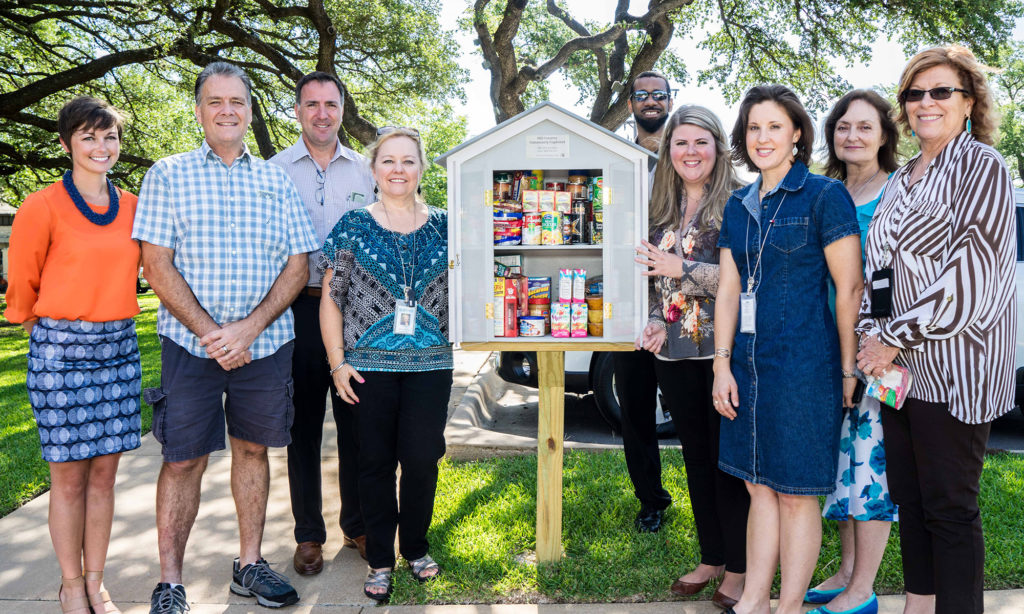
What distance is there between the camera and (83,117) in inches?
112

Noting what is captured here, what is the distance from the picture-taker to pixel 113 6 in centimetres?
1128

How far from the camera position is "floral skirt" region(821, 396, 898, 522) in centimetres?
269

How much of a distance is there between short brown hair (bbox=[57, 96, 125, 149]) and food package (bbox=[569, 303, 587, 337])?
2.02m

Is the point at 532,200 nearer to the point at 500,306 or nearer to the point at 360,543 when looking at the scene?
the point at 500,306

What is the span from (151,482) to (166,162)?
2.48 m

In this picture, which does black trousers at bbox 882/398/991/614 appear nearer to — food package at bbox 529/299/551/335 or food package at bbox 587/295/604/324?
food package at bbox 587/295/604/324

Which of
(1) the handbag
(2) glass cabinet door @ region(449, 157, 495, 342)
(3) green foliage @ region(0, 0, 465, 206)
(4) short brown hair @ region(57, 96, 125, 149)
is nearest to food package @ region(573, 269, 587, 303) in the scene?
(2) glass cabinet door @ region(449, 157, 495, 342)

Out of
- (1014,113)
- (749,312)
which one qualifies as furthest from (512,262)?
(1014,113)

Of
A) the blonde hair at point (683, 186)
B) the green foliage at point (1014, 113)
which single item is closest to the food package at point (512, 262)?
the blonde hair at point (683, 186)

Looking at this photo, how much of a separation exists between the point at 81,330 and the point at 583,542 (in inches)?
92.3

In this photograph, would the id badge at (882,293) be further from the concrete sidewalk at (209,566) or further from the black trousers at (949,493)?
the concrete sidewalk at (209,566)

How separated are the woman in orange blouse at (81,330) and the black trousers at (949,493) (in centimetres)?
286

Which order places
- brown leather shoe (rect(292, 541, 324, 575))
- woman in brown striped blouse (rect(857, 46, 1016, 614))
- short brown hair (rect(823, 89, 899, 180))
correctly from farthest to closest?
brown leather shoe (rect(292, 541, 324, 575)) → short brown hair (rect(823, 89, 899, 180)) → woman in brown striped blouse (rect(857, 46, 1016, 614))

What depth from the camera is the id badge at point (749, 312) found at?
2.55 m
